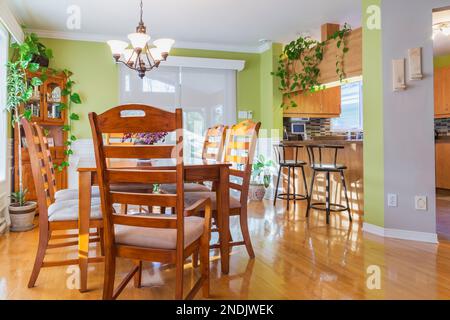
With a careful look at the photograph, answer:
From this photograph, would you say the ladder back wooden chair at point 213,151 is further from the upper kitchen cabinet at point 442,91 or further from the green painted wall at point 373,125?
the upper kitchen cabinet at point 442,91

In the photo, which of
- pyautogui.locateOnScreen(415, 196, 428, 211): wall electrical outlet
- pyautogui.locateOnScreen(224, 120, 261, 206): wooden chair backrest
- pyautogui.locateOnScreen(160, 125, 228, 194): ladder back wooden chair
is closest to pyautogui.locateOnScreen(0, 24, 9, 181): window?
pyautogui.locateOnScreen(160, 125, 228, 194): ladder back wooden chair

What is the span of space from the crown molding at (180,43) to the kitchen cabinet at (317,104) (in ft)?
3.29

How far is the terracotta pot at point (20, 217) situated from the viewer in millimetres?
3428

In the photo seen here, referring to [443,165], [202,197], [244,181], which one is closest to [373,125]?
[244,181]

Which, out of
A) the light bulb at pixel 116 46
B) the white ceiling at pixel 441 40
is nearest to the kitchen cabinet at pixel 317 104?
the white ceiling at pixel 441 40

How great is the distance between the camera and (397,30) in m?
3.12

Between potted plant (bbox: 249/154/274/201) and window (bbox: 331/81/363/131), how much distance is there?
199 cm

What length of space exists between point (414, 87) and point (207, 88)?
3.12 metres

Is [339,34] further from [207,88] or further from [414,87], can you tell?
[207,88]

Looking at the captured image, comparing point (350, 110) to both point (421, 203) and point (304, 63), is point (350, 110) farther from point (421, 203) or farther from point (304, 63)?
point (421, 203)

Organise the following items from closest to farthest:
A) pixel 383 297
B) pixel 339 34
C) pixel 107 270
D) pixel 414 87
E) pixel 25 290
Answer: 1. pixel 107 270
2. pixel 383 297
3. pixel 25 290
4. pixel 414 87
5. pixel 339 34

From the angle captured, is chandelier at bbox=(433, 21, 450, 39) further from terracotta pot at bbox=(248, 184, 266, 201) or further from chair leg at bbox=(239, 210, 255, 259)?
chair leg at bbox=(239, 210, 255, 259)

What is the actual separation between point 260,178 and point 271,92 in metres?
1.41
